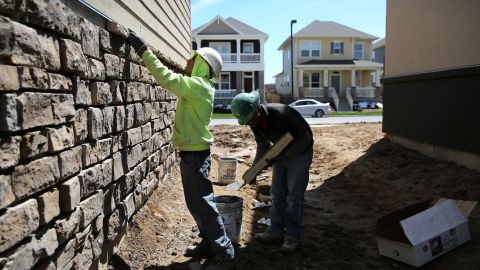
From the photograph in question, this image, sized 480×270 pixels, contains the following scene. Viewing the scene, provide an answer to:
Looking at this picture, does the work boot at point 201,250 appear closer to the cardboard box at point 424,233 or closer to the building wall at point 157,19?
the cardboard box at point 424,233

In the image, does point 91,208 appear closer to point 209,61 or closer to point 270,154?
point 209,61

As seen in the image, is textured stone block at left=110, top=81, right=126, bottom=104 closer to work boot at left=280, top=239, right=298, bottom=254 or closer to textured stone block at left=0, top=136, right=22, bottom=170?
textured stone block at left=0, top=136, right=22, bottom=170

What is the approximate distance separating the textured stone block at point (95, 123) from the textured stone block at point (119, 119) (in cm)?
45

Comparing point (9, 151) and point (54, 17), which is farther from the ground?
point (54, 17)

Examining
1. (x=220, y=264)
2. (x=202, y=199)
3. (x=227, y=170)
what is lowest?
(x=220, y=264)

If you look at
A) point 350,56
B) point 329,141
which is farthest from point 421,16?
point 350,56

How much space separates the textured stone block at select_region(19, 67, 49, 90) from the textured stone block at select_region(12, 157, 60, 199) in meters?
0.43

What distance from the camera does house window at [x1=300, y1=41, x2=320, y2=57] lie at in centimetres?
4297

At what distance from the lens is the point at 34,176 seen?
2578 millimetres

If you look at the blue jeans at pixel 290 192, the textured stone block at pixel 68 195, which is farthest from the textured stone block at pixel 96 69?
the blue jeans at pixel 290 192

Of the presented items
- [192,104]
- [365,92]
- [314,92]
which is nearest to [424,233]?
[192,104]

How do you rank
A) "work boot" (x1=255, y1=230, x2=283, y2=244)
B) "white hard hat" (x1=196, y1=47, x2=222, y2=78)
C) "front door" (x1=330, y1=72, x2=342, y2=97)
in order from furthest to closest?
"front door" (x1=330, y1=72, x2=342, y2=97), "work boot" (x1=255, y1=230, x2=283, y2=244), "white hard hat" (x1=196, y1=47, x2=222, y2=78)

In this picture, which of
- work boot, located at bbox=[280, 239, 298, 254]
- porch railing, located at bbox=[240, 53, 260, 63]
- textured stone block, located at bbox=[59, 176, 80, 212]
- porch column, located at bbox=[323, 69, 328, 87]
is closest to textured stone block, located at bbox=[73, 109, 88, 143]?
textured stone block, located at bbox=[59, 176, 80, 212]

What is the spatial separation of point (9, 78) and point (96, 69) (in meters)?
1.39
